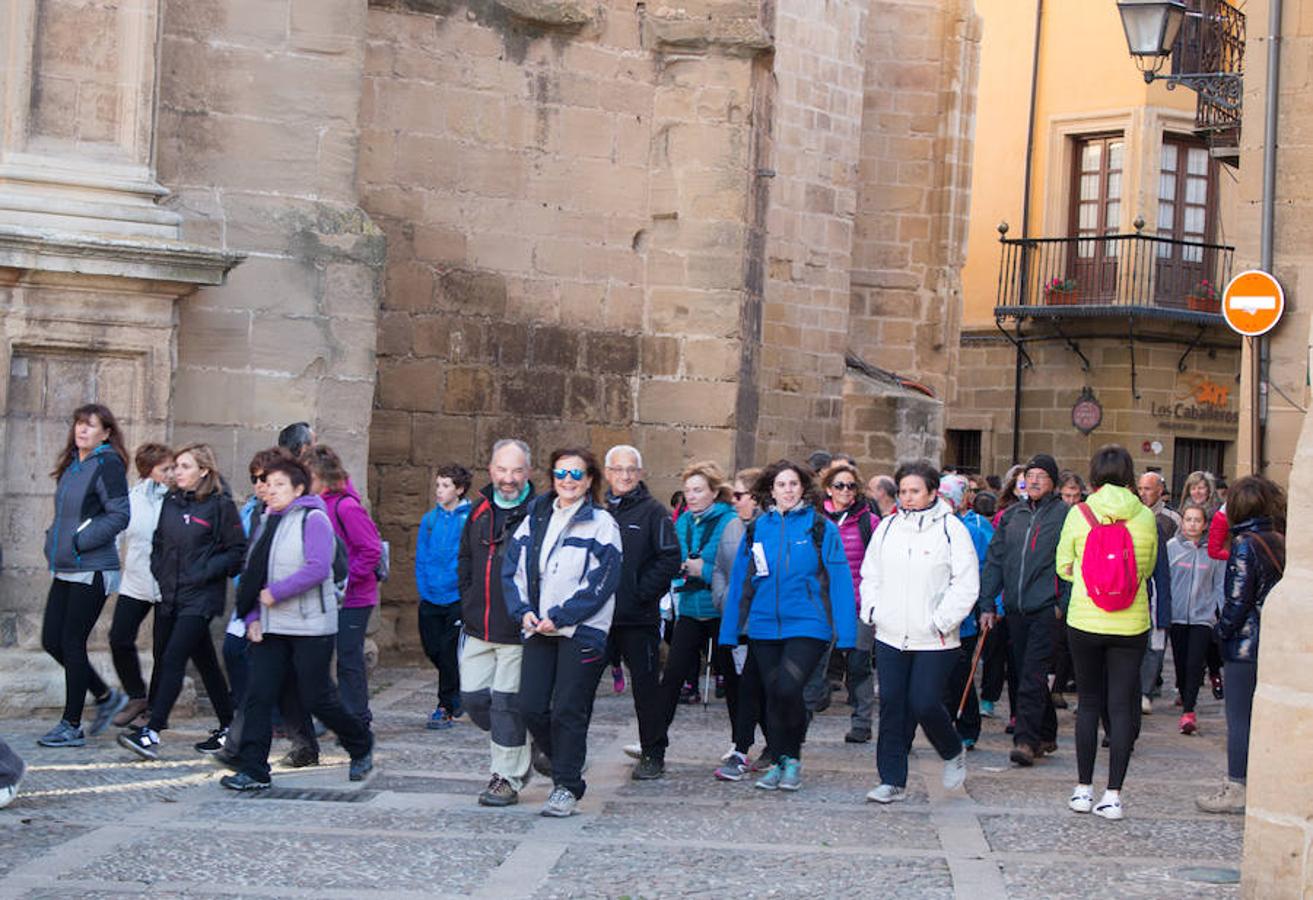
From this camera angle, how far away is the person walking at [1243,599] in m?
8.91

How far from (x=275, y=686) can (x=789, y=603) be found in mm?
2284

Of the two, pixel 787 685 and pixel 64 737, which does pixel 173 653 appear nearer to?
Answer: pixel 64 737

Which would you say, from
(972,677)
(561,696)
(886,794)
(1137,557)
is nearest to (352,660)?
(561,696)

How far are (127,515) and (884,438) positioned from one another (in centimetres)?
1112

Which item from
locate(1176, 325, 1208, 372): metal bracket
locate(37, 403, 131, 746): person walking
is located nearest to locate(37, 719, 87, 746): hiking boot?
locate(37, 403, 131, 746): person walking

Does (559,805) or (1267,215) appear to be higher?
(1267,215)

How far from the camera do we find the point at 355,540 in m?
9.80

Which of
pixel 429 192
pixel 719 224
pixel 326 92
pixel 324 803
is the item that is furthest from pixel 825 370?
pixel 324 803

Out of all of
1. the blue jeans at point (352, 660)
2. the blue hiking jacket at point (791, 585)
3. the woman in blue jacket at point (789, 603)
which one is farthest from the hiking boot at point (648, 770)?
the blue jeans at point (352, 660)

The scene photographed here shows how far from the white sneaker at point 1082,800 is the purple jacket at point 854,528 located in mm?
2873

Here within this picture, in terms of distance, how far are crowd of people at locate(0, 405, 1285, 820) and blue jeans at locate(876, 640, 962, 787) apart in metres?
0.01

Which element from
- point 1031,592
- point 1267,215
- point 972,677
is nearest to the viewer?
point 972,677

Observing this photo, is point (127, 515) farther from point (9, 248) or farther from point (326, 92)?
point (326, 92)

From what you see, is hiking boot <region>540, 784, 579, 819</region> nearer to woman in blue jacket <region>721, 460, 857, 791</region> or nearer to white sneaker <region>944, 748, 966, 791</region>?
woman in blue jacket <region>721, 460, 857, 791</region>
